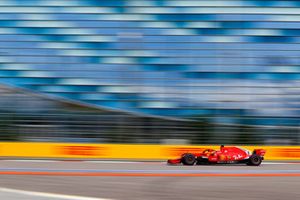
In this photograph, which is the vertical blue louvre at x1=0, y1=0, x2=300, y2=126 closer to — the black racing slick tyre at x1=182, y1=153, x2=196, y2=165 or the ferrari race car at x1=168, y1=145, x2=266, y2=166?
the ferrari race car at x1=168, y1=145, x2=266, y2=166

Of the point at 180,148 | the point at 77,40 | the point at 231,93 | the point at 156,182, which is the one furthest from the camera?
the point at 77,40

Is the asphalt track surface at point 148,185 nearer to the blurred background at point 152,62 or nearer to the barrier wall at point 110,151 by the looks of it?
the barrier wall at point 110,151

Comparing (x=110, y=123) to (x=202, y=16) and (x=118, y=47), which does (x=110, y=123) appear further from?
(x=202, y=16)

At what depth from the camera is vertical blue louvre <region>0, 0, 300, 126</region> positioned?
22.4 meters

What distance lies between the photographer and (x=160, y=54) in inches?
912

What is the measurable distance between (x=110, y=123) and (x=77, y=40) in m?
5.03

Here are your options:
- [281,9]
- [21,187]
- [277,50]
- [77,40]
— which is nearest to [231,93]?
[277,50]

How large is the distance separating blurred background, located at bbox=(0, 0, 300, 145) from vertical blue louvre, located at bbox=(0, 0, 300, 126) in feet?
0.13

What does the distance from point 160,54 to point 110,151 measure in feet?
21.0

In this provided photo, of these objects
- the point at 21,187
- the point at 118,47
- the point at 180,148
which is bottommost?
the point at 180,148

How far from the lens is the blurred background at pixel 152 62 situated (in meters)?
21.6

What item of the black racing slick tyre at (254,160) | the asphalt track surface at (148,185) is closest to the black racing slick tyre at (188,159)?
the black racing slick tyre at (254,160)

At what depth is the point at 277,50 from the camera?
75.0ft

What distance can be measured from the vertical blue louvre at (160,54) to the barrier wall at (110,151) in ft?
12.2
